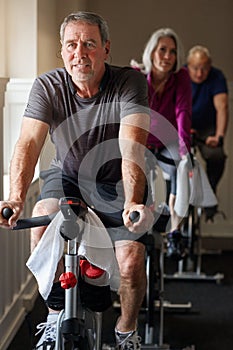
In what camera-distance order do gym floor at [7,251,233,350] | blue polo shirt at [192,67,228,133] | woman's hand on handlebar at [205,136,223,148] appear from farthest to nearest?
blue polo shirt at [192,67,228,133] → woman's hand on handlebar at [205,136,223,148] → gym floor at [7,251,233,350]

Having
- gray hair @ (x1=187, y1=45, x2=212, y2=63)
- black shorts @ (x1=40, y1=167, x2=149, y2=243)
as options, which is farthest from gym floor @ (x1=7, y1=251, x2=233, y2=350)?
gray hair @ (x1=187, y1=45, x2=212, y2=63)

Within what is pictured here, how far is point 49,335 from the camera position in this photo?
7.75 ft

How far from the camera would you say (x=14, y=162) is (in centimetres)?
233

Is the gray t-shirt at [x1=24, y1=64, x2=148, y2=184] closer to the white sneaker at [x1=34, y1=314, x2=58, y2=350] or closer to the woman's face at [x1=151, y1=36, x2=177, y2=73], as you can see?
the white sneaker at [x1=34, y1=314, x2=58, y2=350]

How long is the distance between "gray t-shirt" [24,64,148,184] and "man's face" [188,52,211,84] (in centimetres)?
273

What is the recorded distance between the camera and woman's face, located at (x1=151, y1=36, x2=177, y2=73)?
13.1 ft

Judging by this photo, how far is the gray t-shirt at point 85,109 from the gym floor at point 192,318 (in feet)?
3.16

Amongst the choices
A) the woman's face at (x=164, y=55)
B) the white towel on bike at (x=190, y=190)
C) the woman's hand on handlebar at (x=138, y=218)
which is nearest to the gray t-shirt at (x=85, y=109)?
the woman's hand on handlebar at (x=138, y=218)

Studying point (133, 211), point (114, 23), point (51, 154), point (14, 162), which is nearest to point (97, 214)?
point (14, 162)

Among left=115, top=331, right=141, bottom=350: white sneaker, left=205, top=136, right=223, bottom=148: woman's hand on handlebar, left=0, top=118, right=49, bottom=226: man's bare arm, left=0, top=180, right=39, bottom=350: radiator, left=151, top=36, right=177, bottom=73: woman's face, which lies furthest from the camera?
left=205, top=136, right=223, bottom=148: woman's hand on handlebar

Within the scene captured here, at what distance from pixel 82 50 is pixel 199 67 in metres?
2.98

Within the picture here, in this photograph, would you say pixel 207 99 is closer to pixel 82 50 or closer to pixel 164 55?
pixel 164 55

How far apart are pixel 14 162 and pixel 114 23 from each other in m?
3.42

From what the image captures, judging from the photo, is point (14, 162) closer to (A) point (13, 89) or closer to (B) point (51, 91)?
(B) point (51, 91)
